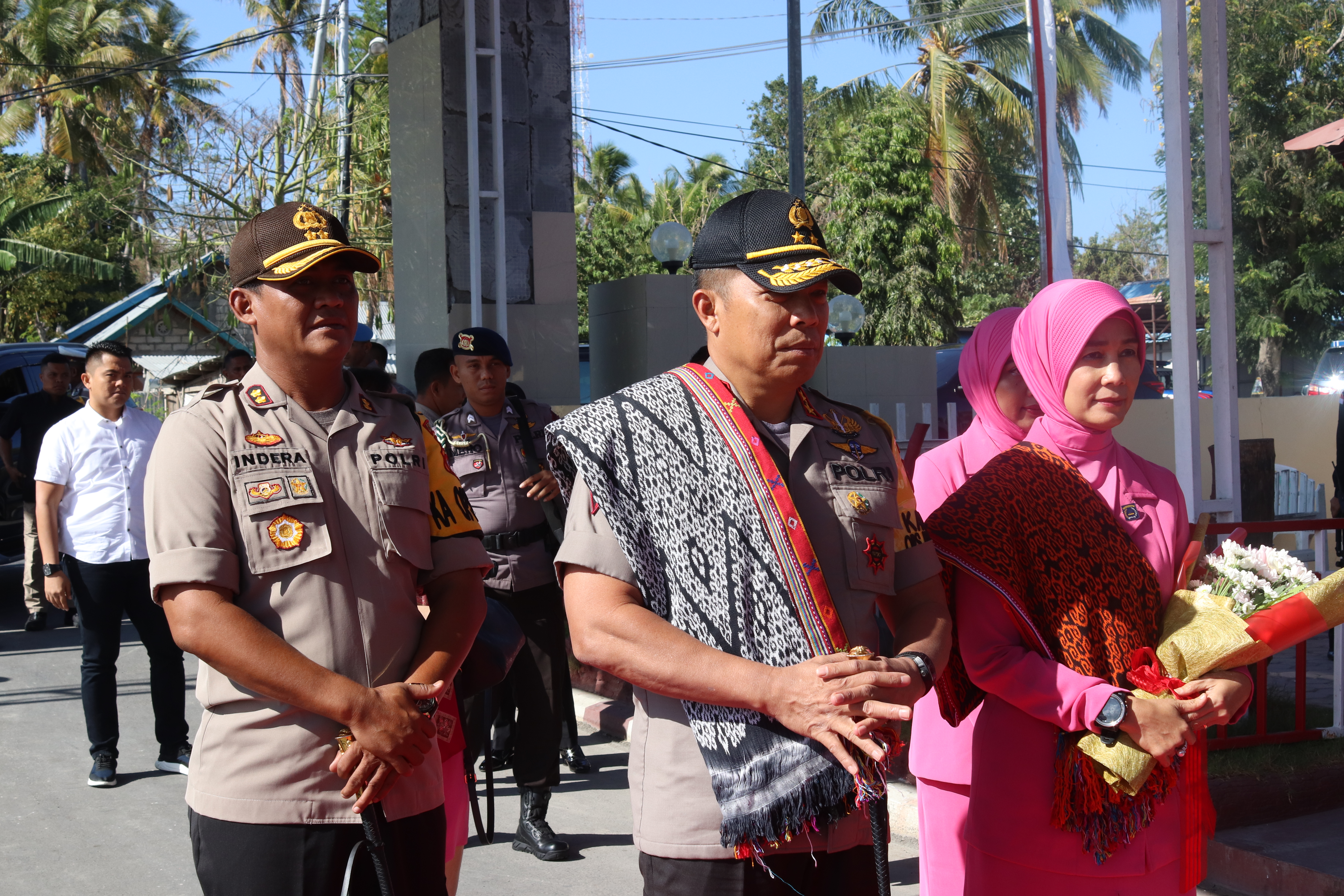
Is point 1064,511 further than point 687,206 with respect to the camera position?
No

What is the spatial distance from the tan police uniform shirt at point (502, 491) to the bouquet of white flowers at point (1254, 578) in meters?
2.98

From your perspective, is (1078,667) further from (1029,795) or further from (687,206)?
(687,206)

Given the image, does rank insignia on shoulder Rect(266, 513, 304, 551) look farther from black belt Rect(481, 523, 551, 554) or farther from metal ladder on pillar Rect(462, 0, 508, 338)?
metal ladder on pillar Rect(462, 0, 508, 338)

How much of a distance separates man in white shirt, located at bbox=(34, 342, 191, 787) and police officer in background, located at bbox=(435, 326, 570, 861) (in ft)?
6.18

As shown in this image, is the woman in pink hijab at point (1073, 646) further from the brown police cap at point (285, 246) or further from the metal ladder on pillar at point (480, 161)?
the metal ladder on pillar at point (480, 161)

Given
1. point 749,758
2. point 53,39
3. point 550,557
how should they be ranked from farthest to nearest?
Result: point 53,39
point 550,557
point 749,758

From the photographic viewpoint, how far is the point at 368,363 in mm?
6594

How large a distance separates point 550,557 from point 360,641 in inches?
109

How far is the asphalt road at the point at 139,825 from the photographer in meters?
4.56

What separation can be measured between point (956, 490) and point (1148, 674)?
0.70 meters

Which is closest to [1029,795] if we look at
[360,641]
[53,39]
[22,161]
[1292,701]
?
[360,641]

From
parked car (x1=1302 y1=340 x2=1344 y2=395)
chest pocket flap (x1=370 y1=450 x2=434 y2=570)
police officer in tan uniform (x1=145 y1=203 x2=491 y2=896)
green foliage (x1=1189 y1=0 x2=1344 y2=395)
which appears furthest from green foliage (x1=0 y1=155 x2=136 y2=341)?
chest pocket flap (x1=370 y1=450 x2=434 y2=570)

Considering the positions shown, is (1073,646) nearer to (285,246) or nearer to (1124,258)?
(285,246)

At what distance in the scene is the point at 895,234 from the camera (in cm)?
2341
